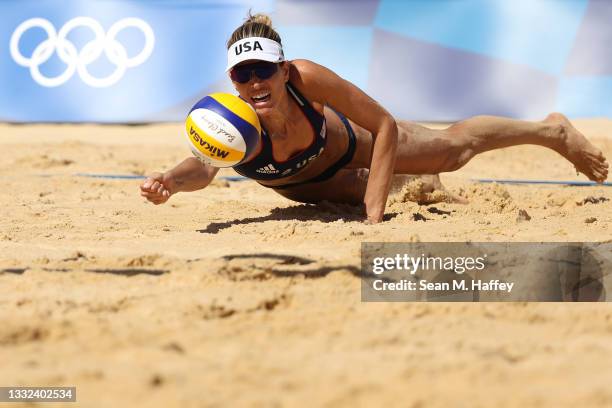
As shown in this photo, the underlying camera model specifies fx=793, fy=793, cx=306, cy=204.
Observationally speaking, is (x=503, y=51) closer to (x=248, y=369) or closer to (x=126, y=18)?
(x=126, y=18)

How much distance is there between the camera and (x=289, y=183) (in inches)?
181

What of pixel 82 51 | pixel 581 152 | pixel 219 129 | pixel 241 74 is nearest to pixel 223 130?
pixel 219 129

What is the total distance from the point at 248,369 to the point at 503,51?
752cm

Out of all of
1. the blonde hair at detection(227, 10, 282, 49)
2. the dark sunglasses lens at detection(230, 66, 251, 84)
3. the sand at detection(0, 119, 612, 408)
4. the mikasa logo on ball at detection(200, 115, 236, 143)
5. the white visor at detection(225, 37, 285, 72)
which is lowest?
the sand at detection(0, 119, 612, 408)

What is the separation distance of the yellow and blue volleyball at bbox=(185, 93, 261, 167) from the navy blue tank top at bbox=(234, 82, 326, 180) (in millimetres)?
198

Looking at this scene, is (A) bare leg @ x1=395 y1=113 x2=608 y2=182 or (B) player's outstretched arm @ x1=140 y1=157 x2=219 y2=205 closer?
(B) player's outstretched arm @ x1=140 y1=157 x2=219 y2=205

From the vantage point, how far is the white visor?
12.9 feet

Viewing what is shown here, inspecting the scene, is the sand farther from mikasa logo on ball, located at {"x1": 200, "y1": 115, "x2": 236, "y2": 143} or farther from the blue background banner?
the blue background banner

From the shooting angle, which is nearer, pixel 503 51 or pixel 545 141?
pixel 545 141

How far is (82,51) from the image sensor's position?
31.6ft

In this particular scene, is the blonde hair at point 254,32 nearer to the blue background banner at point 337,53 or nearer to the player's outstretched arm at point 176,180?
the player's outstretched arm at point 176,180

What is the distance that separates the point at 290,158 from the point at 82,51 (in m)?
6.17

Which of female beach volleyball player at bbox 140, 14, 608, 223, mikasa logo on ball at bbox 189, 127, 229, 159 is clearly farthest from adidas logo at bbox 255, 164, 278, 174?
mikasa logo on ball at bbox 189, 127, 229, 159

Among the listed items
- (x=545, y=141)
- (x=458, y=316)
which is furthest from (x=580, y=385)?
(x=545, y=141)
